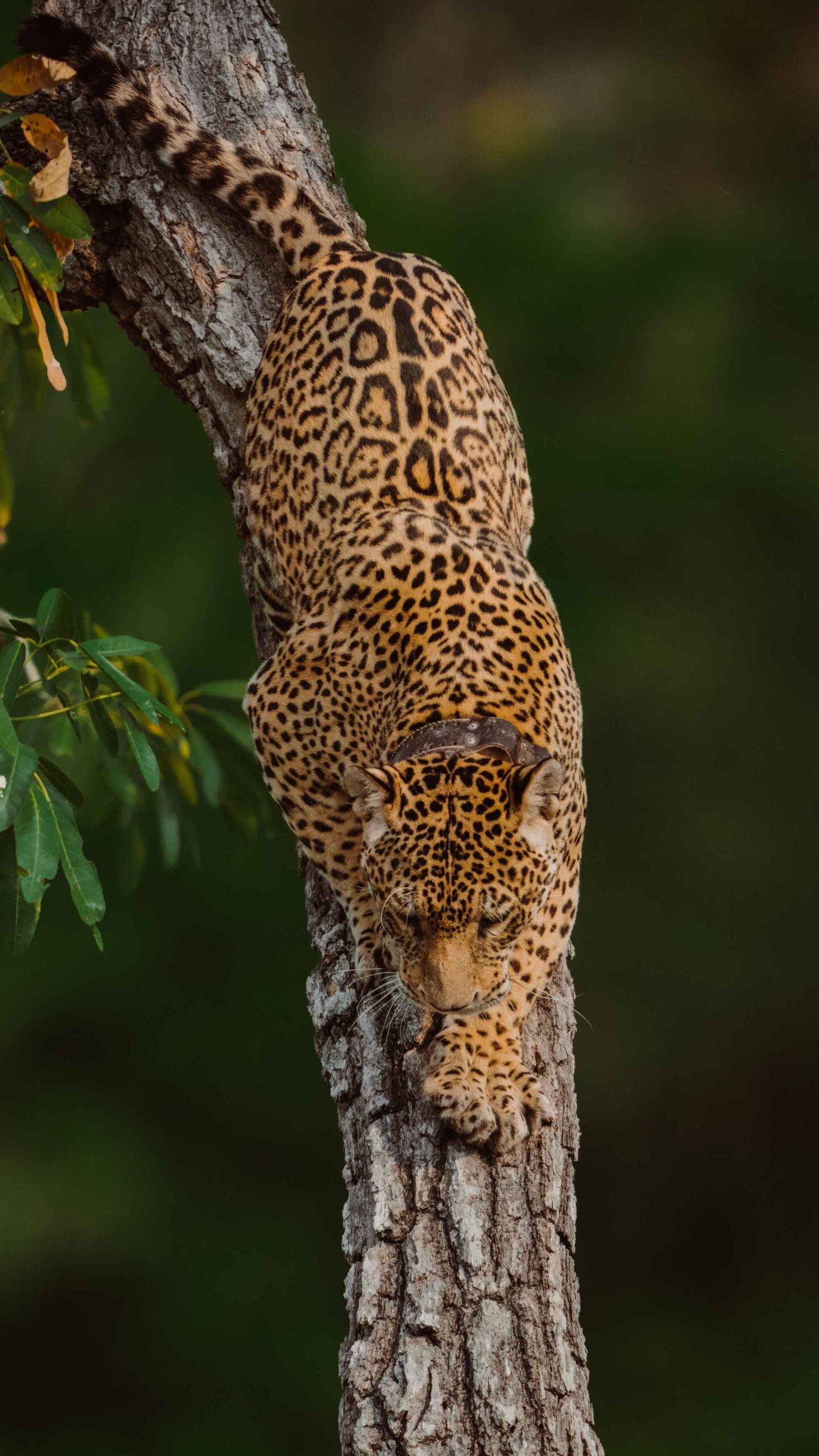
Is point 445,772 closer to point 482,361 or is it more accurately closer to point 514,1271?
point 514,1271

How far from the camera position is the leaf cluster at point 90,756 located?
10.6 ft

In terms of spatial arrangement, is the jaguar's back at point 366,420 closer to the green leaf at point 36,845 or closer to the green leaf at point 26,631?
the green leaf at point 26,631

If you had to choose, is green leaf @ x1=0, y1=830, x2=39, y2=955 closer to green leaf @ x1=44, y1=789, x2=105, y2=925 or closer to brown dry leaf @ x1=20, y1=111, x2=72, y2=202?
green leaf @ x1=44, y1=789, x2=105, y2=925

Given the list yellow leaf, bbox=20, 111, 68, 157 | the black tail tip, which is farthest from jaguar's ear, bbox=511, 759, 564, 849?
the black tail tip

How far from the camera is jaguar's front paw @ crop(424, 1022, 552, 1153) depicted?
3.23 metres

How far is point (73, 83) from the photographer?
461 centimetres

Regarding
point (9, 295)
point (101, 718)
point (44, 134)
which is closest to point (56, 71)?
point (44, 134)

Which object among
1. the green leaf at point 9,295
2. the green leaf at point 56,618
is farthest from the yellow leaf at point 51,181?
the green leaf at point 56,618

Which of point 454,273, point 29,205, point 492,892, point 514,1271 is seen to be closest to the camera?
point 514,1271

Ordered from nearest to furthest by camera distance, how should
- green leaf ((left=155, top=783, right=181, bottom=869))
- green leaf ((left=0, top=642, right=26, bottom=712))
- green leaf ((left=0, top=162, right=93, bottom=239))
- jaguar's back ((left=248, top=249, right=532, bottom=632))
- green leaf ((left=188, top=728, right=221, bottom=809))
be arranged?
green leaf ((left=0, top=642, right=26, bottom=712))
green leaf ((left=0, top=162, right=93, bottom=239))
jaguar's back ((left=248, top=249, right=532, bottom=632))
green leaf ((left=188, top=728, right=221, bottom=809))
green leaf ((left=155, top=783, right=181, bottom=869))

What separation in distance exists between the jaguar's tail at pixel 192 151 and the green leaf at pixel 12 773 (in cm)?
198

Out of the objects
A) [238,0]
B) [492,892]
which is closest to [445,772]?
[492,892]

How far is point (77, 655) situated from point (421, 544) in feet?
2.98

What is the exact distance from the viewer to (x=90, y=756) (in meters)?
4.83
